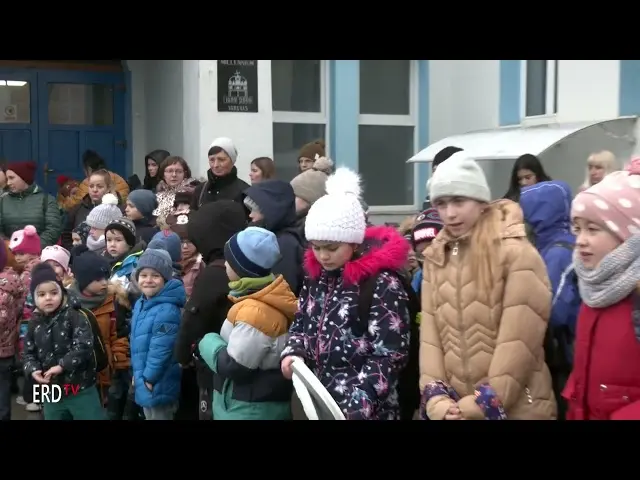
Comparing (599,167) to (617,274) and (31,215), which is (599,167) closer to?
(617,274)

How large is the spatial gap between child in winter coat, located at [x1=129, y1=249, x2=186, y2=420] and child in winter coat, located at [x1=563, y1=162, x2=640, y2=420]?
2321mm

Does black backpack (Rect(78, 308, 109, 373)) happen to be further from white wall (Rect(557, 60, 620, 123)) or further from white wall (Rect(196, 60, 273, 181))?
white wall (Rect(557, 60, 620, 123))

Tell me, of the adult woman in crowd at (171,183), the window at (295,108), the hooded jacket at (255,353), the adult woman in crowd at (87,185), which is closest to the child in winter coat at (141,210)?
the adult woman in crowd at (171,183)

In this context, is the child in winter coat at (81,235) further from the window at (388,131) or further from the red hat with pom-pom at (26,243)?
the window at (388,131)

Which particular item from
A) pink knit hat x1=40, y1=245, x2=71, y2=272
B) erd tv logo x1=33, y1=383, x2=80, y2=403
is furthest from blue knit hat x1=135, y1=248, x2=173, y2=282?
pink knit hat x1=40, y1=245, x2=71, y2=272

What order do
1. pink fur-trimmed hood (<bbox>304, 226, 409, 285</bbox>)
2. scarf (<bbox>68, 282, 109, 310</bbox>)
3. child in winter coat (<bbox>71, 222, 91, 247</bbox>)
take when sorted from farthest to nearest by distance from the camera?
1. child in winter coat (<bbox>71, 222, 91, 247</bbox>)
2. scarf (<bbox>68, 282, 109, 310</bbox>)
3. pink fur-trimmed hood (<bbox>304, 226, 409, 285</bbox>)

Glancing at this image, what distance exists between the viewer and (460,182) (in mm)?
3189

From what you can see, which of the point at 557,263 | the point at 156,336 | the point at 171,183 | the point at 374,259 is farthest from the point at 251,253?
the point at 171,183

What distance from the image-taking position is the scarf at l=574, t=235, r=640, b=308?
273cm

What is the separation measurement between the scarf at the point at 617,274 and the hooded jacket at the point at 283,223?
188 centimetres

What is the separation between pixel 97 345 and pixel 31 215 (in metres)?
3.24

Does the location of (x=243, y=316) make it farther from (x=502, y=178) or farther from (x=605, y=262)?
(x=502, y=178)

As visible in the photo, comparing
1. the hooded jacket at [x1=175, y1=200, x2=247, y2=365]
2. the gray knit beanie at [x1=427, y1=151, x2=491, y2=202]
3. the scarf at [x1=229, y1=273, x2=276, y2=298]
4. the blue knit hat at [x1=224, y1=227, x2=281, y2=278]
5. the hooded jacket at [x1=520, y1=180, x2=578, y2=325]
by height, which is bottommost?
the hooded jacket at [x1=175, y1=200, x2=247, y2=365]

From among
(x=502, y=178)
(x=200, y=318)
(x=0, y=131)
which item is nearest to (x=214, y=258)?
(x=200, y=318)
